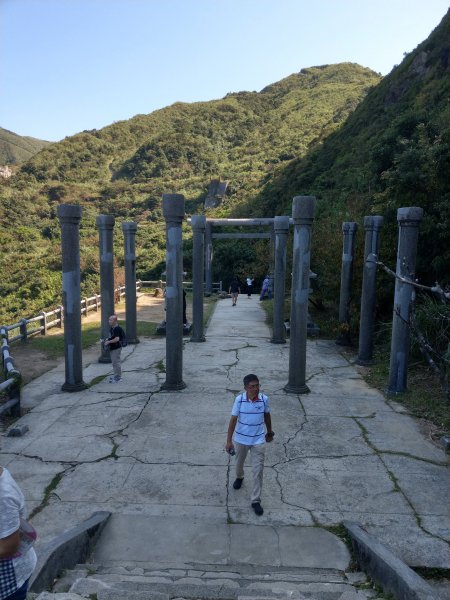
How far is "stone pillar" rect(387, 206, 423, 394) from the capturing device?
26.6 feet

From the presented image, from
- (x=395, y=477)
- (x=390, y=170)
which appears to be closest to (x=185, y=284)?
(x=390, y=170)

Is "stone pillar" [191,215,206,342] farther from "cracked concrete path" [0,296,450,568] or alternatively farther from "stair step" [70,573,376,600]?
"stair step" [70,573,376,600]

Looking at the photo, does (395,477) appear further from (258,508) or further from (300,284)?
(300,284)

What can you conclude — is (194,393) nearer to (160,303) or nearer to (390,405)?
(390,405)

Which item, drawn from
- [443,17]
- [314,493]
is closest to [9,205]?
[443,17]

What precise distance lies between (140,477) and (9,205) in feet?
212

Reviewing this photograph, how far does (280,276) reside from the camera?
1287 centimetres

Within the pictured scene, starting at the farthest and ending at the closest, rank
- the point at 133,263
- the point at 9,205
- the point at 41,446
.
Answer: the point at 9,205 < the point at 133,263 < the point at 41,446

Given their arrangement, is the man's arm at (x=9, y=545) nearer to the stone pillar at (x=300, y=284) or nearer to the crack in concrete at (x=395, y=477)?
the crack in concrete at (x=395, y=477)

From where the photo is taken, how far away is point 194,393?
8.68 m

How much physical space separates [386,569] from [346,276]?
9.46 meters

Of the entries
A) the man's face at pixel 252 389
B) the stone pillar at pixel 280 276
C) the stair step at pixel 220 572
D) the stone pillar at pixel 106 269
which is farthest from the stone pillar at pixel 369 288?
the stair step at pixel 220 572

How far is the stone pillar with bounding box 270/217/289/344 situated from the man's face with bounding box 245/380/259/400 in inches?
327

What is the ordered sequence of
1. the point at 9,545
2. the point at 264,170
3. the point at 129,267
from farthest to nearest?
the point at 264,170 < the point at 129,267 < the point at 9,545
